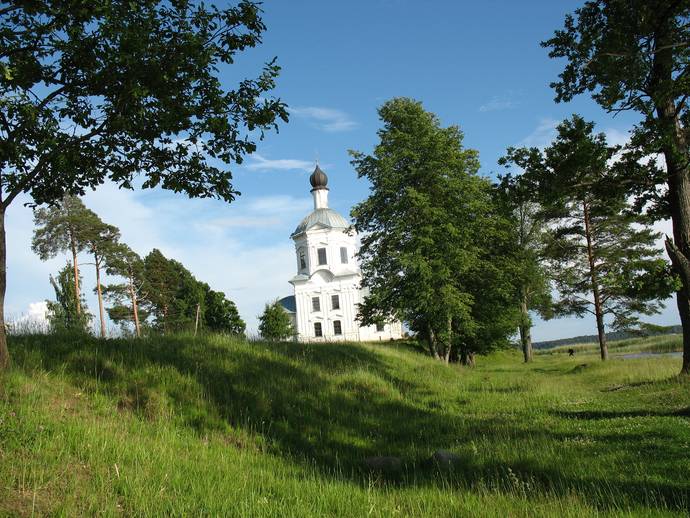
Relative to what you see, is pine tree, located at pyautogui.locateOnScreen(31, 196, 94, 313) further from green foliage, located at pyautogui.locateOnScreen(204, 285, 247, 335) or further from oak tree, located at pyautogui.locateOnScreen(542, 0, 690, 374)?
oak tree, located at pyautogui.locateOnScreen(542, 0, 690, 374)

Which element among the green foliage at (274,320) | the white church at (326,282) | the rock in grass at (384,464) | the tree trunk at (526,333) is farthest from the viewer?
the white church at (326,282)

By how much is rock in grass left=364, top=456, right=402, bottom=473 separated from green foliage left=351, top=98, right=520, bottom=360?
54.1 ft

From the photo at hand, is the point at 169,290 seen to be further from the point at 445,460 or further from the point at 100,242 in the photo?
the point at 445,460

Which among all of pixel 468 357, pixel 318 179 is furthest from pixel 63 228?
pixel 318 179

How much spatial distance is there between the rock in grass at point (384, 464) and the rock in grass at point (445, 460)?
490 mm

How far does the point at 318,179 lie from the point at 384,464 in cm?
6683

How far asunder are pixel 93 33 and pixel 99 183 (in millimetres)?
2839

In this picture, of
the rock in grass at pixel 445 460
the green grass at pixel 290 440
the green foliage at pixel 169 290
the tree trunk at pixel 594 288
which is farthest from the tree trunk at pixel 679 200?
the green foliage at pixel 169 290

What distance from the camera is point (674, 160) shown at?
1166 cm

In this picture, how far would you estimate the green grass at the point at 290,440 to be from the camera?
4.97 meters

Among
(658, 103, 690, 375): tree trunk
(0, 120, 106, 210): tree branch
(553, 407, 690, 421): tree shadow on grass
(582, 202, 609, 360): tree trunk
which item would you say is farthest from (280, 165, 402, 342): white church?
(0, 120, 106, 210): tree branch

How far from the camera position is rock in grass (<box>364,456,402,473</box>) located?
7395mm

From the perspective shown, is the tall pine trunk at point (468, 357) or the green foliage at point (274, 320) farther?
the green foliage at point (274, 320)

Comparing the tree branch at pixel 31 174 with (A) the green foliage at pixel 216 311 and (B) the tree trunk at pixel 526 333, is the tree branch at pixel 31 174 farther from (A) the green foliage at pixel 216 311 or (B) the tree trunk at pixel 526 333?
(A) the green foliage at pixel 216 311
